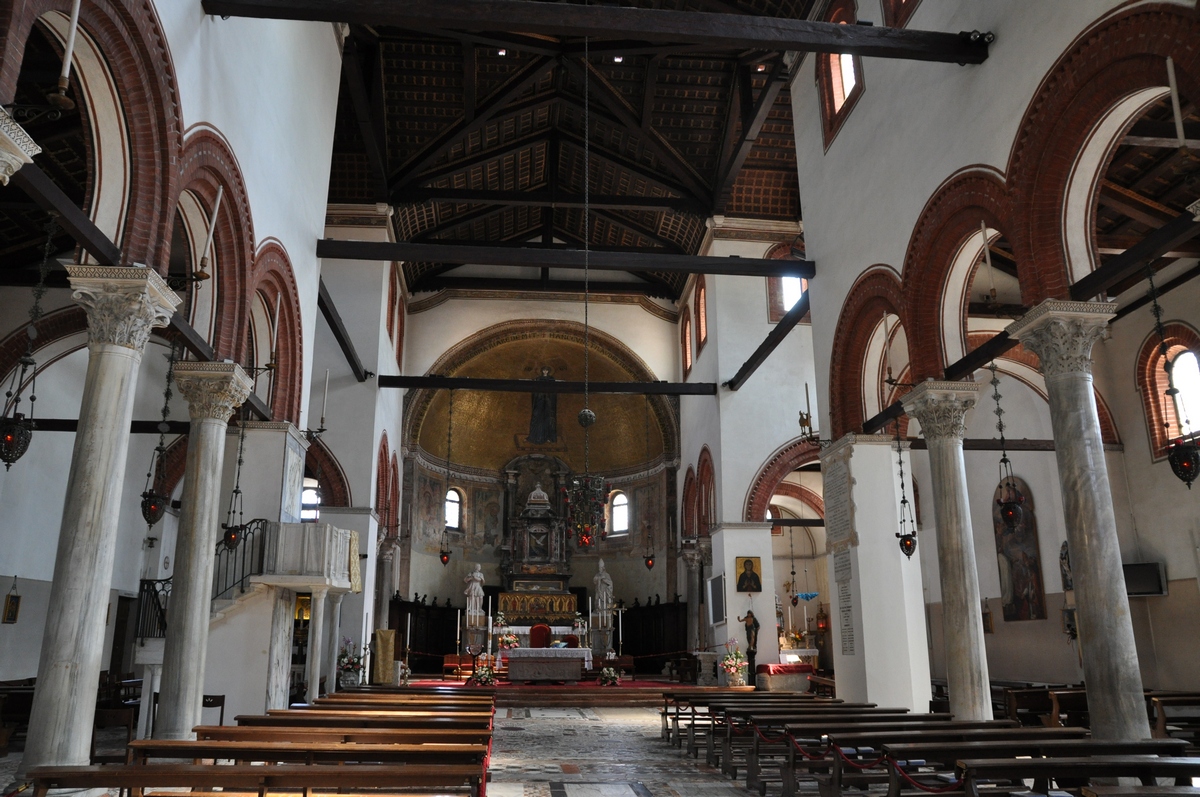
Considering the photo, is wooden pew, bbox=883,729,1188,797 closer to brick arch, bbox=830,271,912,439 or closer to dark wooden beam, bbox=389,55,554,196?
brick arch, bbox=830,271,912,439

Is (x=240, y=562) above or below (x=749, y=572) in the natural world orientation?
below

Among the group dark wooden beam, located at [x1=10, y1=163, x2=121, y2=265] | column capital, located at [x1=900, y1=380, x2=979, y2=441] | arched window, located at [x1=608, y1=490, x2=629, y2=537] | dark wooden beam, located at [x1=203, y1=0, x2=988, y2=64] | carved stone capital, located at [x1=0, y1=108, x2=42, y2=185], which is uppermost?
dark wooden beam, located at [x1=203, y1=0, x2=988, y2=64]

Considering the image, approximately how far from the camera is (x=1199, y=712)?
43.0 feet

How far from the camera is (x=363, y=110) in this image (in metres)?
16.3

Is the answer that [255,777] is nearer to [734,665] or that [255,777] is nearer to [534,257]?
[534,257]

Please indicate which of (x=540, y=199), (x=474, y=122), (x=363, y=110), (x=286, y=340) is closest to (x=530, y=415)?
(x=540, y=199)

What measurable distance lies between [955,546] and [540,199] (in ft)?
44.5

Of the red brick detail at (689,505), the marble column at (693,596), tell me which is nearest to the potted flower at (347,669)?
the marble column at (693,596)

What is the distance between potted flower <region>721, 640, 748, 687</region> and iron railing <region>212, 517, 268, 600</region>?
10817 millimetres

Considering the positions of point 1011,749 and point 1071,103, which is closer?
point 1011,749

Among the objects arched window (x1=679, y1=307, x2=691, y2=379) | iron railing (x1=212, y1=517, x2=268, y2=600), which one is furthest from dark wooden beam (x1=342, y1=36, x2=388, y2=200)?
arched window (x1=679, y1=307, x2=691, y2=379)

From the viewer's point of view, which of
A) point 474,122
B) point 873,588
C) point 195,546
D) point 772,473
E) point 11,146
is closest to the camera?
point 11,146

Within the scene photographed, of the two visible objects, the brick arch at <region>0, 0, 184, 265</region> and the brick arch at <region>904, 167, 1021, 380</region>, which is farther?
the brick arch at <region>904, 167, 1021, 380</region>

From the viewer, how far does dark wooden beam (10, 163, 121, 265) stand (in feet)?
21.3
